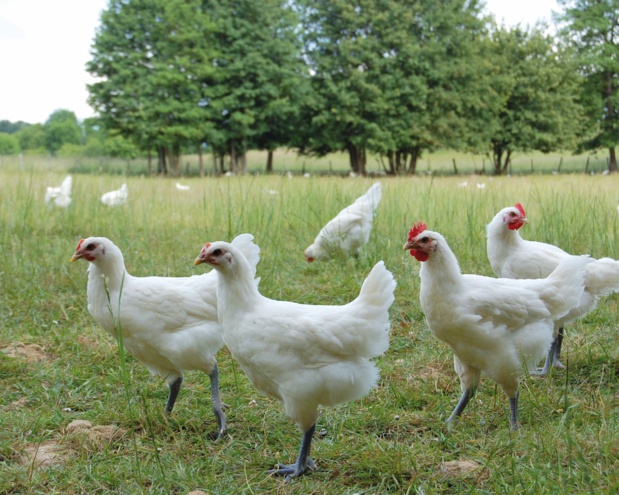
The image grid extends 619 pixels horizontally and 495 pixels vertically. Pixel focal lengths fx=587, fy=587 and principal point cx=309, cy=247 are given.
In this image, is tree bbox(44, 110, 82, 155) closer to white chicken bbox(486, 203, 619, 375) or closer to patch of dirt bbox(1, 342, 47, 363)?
patch of dirt bbox(1, 342, 47, 363)

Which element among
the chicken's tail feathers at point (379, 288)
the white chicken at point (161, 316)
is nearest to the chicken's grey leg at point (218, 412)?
the white chicken at point (161, 316)

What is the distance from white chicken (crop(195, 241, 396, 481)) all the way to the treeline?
2886cm

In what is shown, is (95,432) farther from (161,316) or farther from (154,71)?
(154,71)

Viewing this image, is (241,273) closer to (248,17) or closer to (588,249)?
(588,249)

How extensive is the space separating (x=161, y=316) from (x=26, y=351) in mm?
1804

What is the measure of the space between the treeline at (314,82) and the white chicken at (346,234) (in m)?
24.5

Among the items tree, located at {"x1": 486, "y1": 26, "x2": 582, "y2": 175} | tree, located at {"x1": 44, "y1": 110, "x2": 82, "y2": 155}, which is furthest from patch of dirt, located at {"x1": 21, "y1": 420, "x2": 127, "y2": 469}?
tree, located at {"x1": 44, "y1": 110, "x2": 82, "y2": 155}

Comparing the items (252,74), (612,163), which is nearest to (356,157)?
(252,74)

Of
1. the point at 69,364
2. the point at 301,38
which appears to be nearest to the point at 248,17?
the point at 301,38

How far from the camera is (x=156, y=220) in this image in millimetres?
10258

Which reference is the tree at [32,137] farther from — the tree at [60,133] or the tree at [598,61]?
the tree at [598,61]

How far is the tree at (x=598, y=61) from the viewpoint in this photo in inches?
1468

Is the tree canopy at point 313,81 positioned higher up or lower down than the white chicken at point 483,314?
higher up

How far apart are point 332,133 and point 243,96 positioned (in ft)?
18.5
